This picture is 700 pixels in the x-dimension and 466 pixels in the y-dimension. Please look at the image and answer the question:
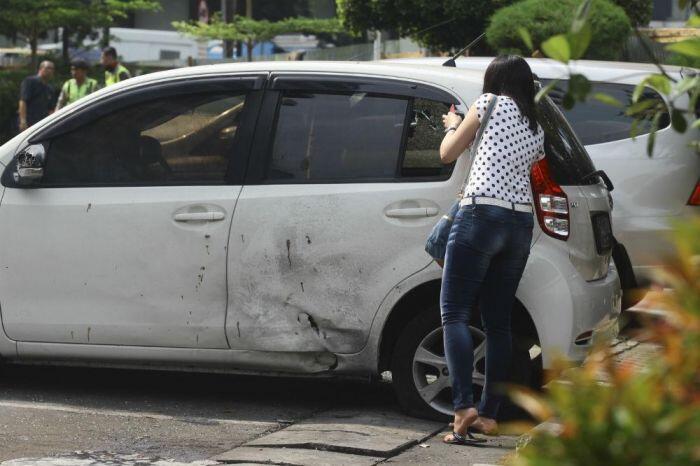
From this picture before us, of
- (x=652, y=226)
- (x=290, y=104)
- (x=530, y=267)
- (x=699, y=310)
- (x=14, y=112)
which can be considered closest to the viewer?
(x=699, y=310)

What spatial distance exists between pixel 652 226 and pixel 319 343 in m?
3.06

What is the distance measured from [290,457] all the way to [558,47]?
328 centimetres

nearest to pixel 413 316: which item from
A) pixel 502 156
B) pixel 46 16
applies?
pixel 502 156

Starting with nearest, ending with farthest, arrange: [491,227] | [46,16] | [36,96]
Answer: [491,227]
[36,96]
[46,16]

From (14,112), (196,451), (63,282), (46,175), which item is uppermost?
(46,175)

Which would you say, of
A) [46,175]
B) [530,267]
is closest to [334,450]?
[530,267]

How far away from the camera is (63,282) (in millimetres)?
6371

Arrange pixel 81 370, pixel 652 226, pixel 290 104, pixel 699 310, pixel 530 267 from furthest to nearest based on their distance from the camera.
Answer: pixel 652 226
pixel 81 370
pixel 290 104
pixel 530 267
pixel 699 310

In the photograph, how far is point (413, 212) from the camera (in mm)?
5918

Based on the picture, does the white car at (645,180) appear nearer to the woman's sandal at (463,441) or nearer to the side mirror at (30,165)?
the woman's sandal at (463,441)

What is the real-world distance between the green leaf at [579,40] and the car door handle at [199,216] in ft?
12.9

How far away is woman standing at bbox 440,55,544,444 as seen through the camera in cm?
543

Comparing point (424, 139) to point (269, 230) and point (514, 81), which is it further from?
point (269, 230)

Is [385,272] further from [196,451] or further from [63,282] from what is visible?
[63,282]
